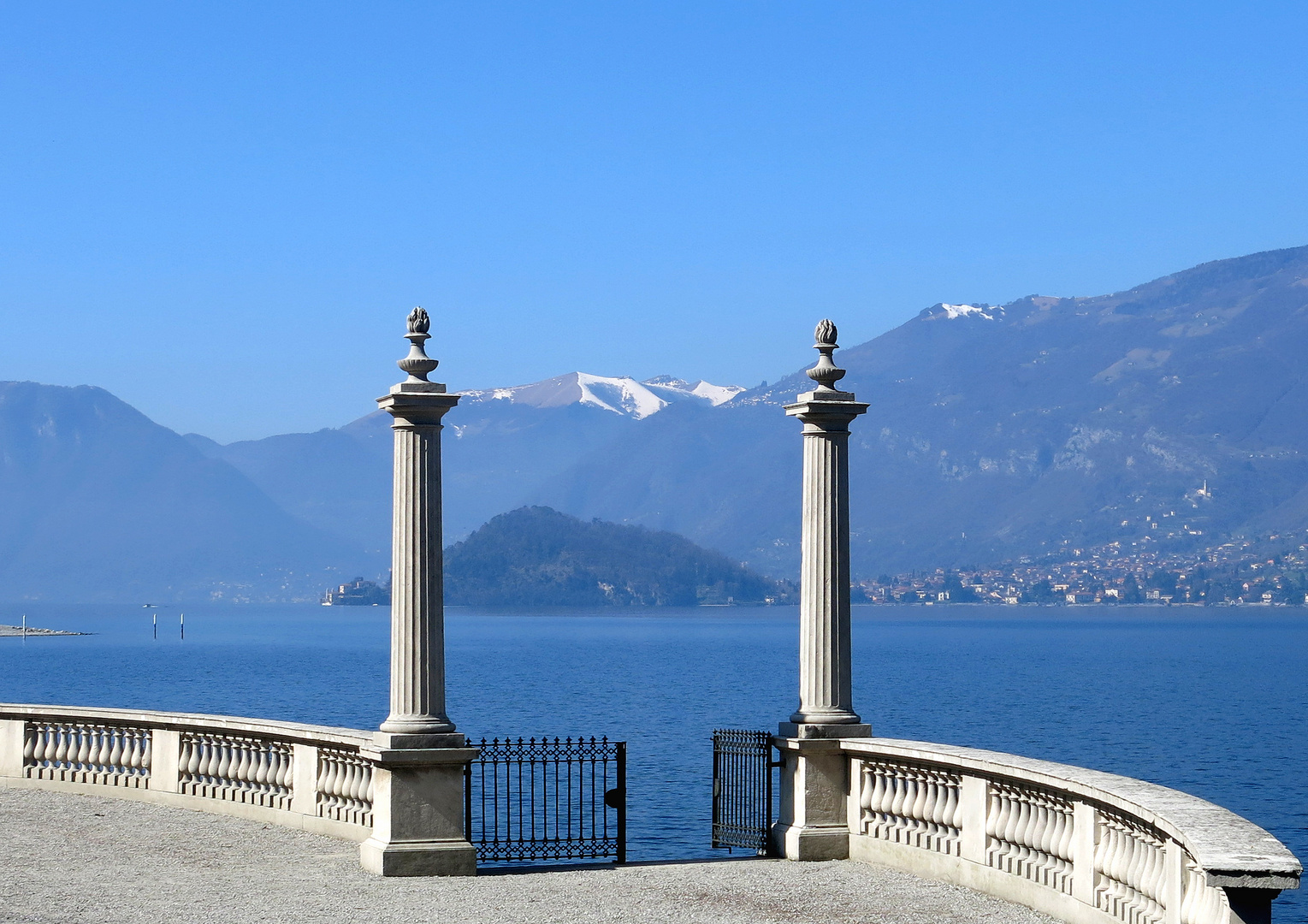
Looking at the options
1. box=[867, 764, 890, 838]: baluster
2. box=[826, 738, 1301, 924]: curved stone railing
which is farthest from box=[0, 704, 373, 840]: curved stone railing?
box=[867, 764, 890, 838]: baluster

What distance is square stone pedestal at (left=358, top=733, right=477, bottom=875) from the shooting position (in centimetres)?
1403

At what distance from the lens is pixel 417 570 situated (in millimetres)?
14516

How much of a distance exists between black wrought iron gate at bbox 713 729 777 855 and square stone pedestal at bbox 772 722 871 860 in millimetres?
367

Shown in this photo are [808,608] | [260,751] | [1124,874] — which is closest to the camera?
[1124,874]

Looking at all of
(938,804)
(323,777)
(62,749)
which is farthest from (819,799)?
(62,749)

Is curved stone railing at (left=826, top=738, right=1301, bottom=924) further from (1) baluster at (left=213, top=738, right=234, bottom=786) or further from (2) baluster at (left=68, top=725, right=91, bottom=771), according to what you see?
(2) baluster at (left=68, top=725, right=91, bottom=771)

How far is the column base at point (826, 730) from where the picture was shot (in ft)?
48.9

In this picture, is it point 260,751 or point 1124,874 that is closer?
point 1124,874

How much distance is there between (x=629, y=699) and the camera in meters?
91.7

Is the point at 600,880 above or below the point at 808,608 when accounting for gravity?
below

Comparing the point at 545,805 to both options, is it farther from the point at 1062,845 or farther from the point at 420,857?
the point at 1062,845

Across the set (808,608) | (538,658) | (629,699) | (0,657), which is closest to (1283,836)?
(808,608)

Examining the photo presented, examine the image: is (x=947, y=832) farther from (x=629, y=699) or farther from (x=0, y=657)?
(x=0, y=657)

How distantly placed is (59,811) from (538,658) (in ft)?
432
